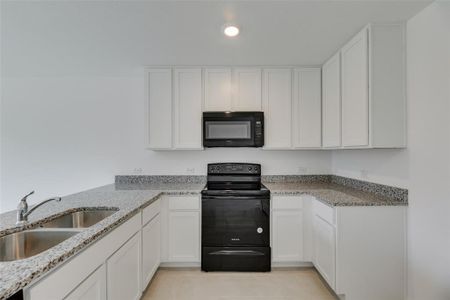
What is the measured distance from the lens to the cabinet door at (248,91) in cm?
295

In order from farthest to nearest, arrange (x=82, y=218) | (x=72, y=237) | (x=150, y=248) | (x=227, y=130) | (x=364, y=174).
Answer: (x=227, y=130)
(x=364, y=174)
(x=150, y=248)
(x=82, y=218)
(x=72, y=237)

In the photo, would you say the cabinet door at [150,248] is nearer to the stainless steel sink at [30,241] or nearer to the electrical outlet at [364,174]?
the stainless steel sink at [30,241]

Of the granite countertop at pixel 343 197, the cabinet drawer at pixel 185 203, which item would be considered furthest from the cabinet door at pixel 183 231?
the granite countertop at pixel 343 197

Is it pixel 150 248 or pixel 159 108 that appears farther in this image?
pixel 159 108

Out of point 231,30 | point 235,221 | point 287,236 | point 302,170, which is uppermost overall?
point 231,30

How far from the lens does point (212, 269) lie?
102 inches

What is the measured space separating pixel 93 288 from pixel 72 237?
30 centimetres

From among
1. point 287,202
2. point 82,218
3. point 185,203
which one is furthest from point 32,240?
point 287,202

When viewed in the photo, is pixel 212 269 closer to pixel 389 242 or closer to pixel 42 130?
pixel 389 242

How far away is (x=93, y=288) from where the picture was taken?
1259 mm

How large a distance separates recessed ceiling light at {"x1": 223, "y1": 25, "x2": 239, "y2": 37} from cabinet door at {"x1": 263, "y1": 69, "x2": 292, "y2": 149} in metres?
0.99

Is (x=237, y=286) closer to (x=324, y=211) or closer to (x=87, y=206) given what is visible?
(x=324, y=211)

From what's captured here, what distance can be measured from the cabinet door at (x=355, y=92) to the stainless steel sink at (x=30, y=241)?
2236 millimetres

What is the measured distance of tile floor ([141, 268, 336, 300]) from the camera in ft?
7.23
